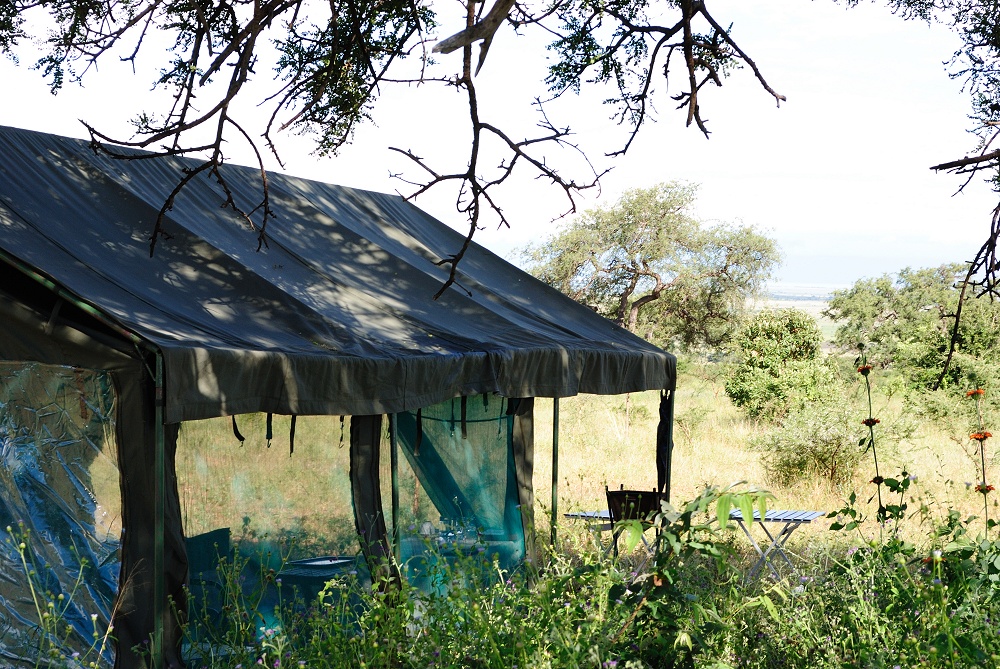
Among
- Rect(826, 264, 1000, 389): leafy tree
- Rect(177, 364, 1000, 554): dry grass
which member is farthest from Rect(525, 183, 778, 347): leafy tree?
Rect(826, 264, 1000, 389): leafy tree

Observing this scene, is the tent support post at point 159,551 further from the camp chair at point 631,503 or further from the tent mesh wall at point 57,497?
the camp chair at point 631,503

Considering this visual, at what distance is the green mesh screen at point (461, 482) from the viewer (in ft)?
16.8

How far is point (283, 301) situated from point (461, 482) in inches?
62.2

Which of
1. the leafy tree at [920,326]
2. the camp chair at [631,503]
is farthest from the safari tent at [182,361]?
the leafy tree at [920,326]

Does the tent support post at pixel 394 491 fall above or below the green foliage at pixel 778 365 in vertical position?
below

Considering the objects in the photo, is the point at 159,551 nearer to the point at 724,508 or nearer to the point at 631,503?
the point at 724,508

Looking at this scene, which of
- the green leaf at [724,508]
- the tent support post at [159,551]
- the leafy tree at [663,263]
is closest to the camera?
the green leaf at [724,508]

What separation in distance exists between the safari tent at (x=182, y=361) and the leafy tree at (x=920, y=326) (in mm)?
8557

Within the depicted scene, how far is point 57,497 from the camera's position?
3.74m

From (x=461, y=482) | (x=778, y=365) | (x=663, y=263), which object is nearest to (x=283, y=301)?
(x=461, y=482)

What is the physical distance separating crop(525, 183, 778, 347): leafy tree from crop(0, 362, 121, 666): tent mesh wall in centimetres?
1753

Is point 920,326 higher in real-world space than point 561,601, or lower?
higher

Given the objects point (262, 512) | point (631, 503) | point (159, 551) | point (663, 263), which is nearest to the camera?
point (159, 551)

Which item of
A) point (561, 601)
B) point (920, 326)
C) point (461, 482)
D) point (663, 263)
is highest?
point (663, 263)
